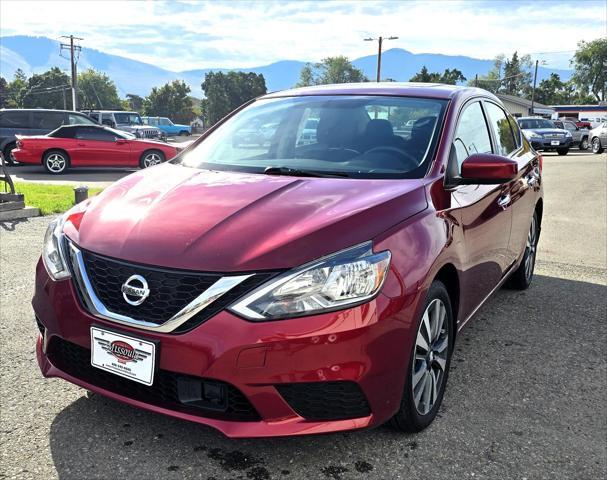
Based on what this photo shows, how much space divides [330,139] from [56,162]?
1317cm

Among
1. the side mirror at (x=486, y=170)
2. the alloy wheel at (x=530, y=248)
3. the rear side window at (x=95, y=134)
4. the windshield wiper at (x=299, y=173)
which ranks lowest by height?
the alloy wheel at (x=530, y=248)

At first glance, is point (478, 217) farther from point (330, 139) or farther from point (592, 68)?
point (592, 68)

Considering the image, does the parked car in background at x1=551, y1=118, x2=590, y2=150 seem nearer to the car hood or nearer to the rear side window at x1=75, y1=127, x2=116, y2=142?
the rear side window at x1=75, y1=127, x2=116, y2=142

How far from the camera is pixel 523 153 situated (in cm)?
473

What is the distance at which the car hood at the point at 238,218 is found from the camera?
2.16m

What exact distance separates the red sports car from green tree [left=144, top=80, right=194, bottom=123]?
227 ft

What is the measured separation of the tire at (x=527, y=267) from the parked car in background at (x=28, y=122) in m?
14.1

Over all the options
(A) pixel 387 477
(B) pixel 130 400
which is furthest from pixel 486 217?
(B) pixel 130 400

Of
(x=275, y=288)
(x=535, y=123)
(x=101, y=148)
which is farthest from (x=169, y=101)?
(x=275, y=288)

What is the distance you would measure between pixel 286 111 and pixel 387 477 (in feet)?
7.71

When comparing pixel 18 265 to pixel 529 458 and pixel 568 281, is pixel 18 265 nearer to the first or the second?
pixel 529 458

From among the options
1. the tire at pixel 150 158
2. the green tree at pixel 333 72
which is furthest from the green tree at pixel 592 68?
the tire at pixel 150 158

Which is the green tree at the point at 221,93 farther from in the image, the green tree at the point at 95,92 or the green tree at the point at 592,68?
the green tree at the point at 592,68

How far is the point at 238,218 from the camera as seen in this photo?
7.80ft
